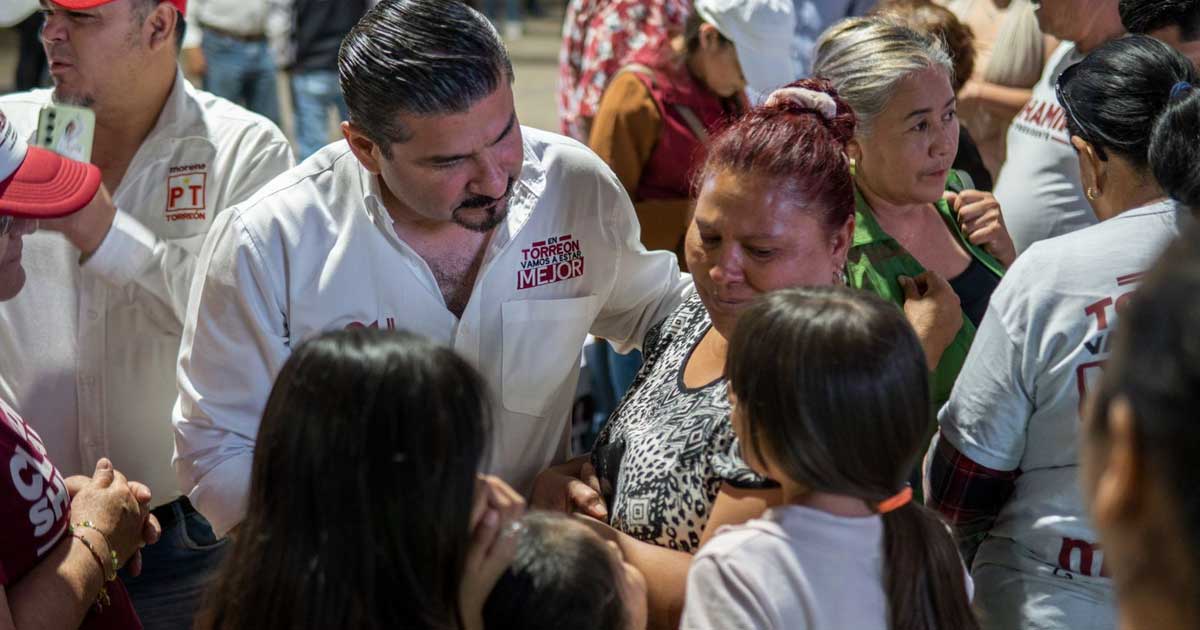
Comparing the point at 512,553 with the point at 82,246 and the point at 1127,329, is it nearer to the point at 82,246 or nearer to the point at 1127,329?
the point at 1127,329

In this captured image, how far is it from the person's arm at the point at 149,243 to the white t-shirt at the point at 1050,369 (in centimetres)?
145

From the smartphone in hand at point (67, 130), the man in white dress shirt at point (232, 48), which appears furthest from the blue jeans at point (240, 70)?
the smartphone in hand at point (67, 130)

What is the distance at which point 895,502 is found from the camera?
5.27 ft

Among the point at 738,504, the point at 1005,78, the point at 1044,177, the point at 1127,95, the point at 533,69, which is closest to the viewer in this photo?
the point at 738,504

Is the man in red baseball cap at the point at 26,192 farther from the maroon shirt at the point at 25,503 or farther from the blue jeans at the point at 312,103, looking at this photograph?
the blue jeans at the point at 312,103

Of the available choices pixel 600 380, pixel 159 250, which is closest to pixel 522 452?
pixel 159 250

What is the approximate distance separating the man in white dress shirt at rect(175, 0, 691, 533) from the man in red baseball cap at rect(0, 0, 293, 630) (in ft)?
1.21

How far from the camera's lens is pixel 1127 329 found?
0.90 m

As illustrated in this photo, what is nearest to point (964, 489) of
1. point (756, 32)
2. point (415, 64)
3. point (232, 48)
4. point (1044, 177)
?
point (415, 64)

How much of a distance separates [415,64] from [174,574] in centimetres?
122

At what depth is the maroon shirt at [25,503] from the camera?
1868 mm

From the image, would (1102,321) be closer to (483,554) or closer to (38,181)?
(483,554)

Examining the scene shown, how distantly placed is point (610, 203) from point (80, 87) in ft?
3.72

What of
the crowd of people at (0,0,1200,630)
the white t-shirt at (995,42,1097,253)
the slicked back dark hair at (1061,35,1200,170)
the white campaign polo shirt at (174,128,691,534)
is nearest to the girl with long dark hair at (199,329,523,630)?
the crowd of people at (0,0,1200,630)
